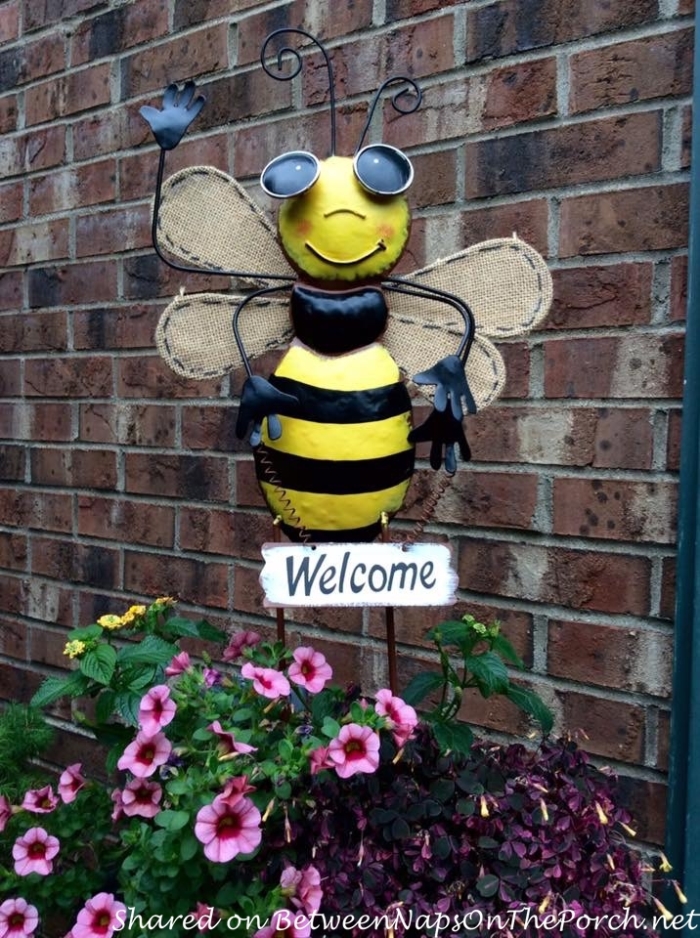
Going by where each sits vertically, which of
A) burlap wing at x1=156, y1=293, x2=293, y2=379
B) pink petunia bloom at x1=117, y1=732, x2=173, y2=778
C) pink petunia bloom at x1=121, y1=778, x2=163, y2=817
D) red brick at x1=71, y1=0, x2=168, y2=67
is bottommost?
pink petunia bloom at x1=121, y1=778, x2=163, y2=817

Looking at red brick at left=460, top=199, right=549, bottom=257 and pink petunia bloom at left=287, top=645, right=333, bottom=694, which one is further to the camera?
red brick at left=460, top=199, right=549, bottom=257

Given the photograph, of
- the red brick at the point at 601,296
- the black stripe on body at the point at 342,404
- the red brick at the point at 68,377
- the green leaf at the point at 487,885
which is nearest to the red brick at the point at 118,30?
the red brick at the point at 68,377

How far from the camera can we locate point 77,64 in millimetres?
1697

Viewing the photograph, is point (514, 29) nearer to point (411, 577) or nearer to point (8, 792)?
point (411, 577)

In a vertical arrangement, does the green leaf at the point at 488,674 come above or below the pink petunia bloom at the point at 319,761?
above

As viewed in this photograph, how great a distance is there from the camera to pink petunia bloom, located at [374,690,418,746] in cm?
84

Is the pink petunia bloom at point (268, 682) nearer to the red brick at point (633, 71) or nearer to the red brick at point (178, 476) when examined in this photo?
the red brick at point (178, 476)

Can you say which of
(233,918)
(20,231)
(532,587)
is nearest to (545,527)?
(532,587)

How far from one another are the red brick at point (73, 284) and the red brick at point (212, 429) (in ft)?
0.97

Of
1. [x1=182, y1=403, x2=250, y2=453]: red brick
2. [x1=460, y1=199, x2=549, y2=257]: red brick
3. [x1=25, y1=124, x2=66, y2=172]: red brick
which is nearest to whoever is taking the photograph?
[x1=460, y1=199, x2=549, y2=257]: red brick

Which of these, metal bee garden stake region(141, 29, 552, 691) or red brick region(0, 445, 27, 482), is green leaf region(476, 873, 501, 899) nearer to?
metal bee garden stake region(141, 29, 552, 691)

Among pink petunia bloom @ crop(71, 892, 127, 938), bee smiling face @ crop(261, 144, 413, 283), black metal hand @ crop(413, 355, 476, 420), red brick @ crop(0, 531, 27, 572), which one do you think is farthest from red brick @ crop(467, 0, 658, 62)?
red brick @ crop(0, 531, 27, 572)

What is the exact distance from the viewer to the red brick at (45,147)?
1734mm

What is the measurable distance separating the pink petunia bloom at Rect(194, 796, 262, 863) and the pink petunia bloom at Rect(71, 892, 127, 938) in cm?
15
